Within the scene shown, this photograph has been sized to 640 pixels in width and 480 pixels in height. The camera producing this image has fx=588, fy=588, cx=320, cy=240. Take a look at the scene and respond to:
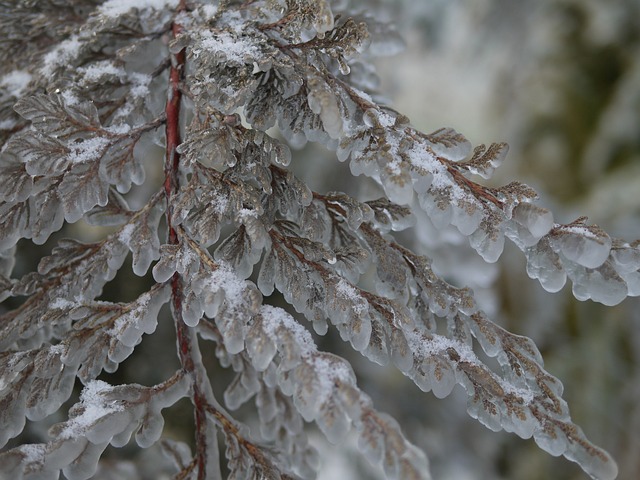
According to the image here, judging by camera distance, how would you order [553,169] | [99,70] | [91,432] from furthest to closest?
[553,169], [99,70], [91,432]

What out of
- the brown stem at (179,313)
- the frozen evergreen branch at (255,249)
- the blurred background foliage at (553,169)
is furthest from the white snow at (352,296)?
the blurred background foliage at (553,169)

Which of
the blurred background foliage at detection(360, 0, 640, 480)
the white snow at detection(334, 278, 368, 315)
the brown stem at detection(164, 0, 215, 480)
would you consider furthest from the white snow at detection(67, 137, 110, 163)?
the blurred background foliage at detection(360, 0, 640, 480)

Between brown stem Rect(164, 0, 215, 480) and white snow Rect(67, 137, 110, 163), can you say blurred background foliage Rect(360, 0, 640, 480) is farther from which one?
white snow Rect(67, 137, 110, 163)

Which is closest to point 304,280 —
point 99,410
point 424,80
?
point 99,410

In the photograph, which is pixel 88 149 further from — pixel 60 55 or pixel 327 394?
pixel 327 394

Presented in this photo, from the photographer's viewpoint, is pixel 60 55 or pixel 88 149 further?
pixel 60 55

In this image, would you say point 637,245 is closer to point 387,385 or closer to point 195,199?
point 195,199

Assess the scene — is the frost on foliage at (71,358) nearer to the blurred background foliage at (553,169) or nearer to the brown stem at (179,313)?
the brown stem at (179,313)

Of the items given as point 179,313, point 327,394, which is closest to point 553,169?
point 179,313
